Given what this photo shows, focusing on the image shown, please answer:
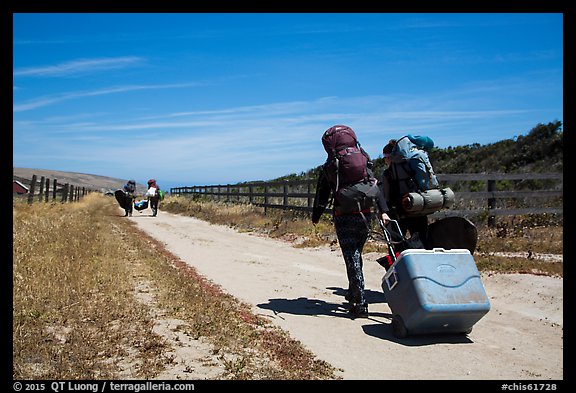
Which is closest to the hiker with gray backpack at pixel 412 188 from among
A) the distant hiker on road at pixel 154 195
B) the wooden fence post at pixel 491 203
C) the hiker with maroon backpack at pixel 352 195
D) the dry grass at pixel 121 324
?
the hiker with maroon backpack at pixel 352 195

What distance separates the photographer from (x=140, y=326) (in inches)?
191

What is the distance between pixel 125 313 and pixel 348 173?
8.87 ft

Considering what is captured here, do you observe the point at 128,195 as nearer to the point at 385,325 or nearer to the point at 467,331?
the point at 385,325

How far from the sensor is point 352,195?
546 cm

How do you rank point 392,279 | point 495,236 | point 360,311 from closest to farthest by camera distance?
point 392,279, point 360,311, point 495,236

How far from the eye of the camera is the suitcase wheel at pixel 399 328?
4754 mm

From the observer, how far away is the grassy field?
12.7ft

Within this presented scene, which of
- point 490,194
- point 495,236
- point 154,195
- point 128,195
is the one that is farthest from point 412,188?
point 128,195

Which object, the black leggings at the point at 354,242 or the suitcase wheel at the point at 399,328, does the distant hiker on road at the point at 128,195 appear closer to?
the black leggings at the point at 354,242

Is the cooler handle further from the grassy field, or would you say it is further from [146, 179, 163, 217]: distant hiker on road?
[146, 179, 163, 217]: distant hiker on road

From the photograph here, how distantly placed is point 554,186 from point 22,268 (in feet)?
56.1

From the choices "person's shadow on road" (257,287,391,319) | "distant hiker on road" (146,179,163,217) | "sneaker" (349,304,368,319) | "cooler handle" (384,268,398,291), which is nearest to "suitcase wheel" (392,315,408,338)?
"cooler handle" (384,268,398,291)
